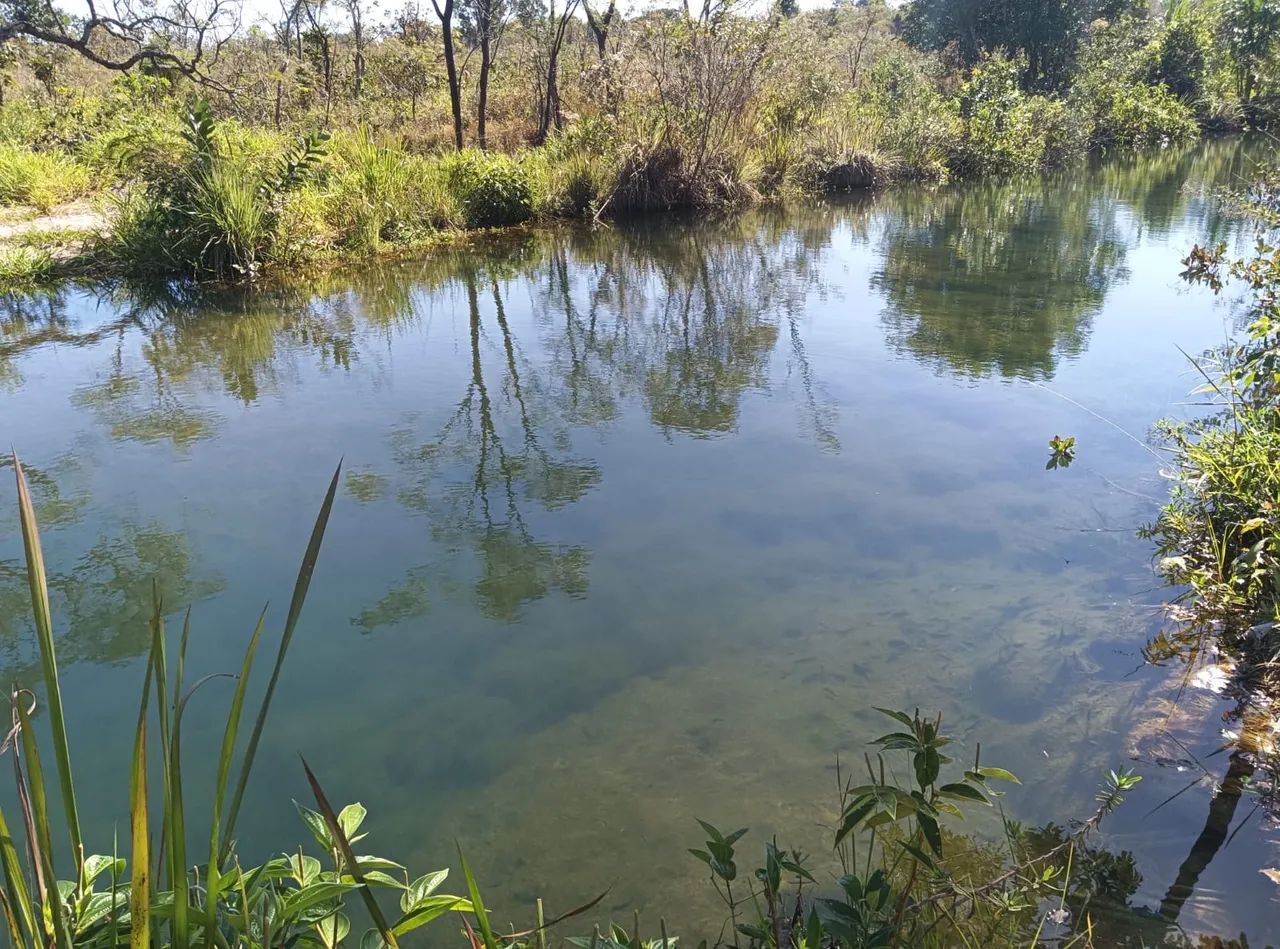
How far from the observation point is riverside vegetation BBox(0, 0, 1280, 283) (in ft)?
26.6

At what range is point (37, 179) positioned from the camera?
32.9 feet

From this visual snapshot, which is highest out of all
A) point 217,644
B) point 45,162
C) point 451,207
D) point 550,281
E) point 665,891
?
point 45,162

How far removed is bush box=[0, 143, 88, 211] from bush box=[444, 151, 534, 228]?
179 inches

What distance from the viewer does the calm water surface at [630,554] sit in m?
2.23

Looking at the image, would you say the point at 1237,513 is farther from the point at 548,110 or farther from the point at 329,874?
the point at 548,110

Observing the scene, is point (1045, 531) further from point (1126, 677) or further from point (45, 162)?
point (45, 162)

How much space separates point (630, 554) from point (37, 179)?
1048cm

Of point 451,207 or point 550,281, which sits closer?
point 550,281

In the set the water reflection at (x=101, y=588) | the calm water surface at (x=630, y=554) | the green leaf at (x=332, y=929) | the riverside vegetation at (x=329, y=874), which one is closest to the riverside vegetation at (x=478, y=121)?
the calm water surface at (x=630, y=554)

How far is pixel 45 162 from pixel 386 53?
26.4ft

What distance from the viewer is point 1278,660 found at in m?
2.43

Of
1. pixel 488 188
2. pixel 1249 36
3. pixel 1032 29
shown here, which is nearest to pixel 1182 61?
pixel 1249 36

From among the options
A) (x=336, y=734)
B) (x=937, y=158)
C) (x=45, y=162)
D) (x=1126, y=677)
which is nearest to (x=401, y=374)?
(x=336, y=734)

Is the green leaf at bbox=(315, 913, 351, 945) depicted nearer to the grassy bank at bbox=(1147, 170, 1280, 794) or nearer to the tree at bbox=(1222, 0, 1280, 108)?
the grassy bank at bbox=(1147, 170, 1280, 794)
